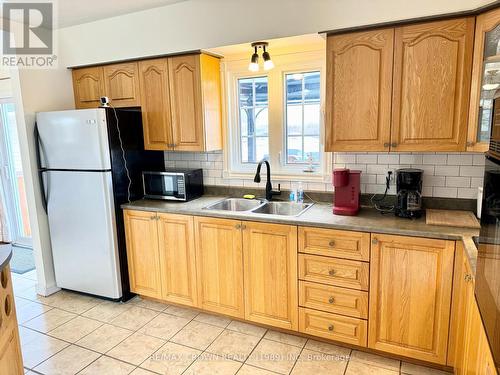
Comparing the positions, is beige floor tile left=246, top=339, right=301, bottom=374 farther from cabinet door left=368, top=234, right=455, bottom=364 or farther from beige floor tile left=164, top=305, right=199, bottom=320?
beige floor tile left=164, top=305, right=199, bottom=320

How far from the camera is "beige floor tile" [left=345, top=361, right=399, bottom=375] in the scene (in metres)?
2.15

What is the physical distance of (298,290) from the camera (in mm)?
2416

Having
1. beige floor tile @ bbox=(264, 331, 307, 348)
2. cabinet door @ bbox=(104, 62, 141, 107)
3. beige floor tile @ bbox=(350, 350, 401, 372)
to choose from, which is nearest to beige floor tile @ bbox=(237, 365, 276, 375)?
beige floor tile @ bbox=(264, 331, 307, 348)

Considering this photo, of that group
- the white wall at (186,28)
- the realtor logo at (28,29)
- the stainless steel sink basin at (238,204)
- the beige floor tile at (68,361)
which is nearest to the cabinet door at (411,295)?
the stainless steel sink basin at (238,204)

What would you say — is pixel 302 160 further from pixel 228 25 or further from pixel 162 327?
pixel 162 327

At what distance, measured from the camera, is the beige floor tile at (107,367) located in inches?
87.0

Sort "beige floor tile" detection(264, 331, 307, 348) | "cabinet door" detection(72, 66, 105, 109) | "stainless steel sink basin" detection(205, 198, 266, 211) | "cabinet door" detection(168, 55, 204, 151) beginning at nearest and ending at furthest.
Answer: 1. "beige floor tile" detection(264, 331, 307, 348)
2. "cabinet door" detection(168, 55, 204, 151)
3. "stainless steel sink basin" detection(205, 198, 266, 211)
4. "cabinet door" detection(72, 66, 105, 109)

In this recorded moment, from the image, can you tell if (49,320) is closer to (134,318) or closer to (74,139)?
(134,318)

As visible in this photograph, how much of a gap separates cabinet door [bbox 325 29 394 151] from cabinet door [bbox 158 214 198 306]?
1.34m

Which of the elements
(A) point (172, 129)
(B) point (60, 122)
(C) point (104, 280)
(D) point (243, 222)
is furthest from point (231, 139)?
(C) point (104, 280)

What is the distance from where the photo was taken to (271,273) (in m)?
2.49

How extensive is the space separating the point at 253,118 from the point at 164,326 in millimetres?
1899

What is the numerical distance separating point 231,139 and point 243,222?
973 mm

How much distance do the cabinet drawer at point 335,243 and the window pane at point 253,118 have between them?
3.40 ft
